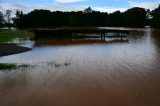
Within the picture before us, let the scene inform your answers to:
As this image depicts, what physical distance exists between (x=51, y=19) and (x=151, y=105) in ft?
380

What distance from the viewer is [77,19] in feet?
443

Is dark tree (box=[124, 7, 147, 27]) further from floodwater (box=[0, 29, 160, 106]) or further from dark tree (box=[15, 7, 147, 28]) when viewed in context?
floodwater (box=[0, 29, 160, 106])

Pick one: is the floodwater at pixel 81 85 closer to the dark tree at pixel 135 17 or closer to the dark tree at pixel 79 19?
the dark tree at pixel 79 19

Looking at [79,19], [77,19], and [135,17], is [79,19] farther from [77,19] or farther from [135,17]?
[135,17]

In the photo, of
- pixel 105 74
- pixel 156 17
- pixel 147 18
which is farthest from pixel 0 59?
pixel 147 18

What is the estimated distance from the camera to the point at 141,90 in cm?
1046

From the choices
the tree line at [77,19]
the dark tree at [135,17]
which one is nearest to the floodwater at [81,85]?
the tree line at [77,19]

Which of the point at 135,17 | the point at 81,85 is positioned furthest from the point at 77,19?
the point at 81,85

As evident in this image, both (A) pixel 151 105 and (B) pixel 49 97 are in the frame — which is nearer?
(A) pixel 151 105

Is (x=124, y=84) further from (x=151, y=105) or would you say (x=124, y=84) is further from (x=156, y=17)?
(x=156, y=17)

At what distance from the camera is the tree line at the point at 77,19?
12000 centimetres

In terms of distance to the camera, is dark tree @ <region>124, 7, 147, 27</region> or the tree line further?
dark tree @ <region>124, 7, 147, 27</region>

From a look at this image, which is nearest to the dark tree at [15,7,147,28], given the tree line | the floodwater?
the tree line

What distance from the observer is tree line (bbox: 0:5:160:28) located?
120 metres
